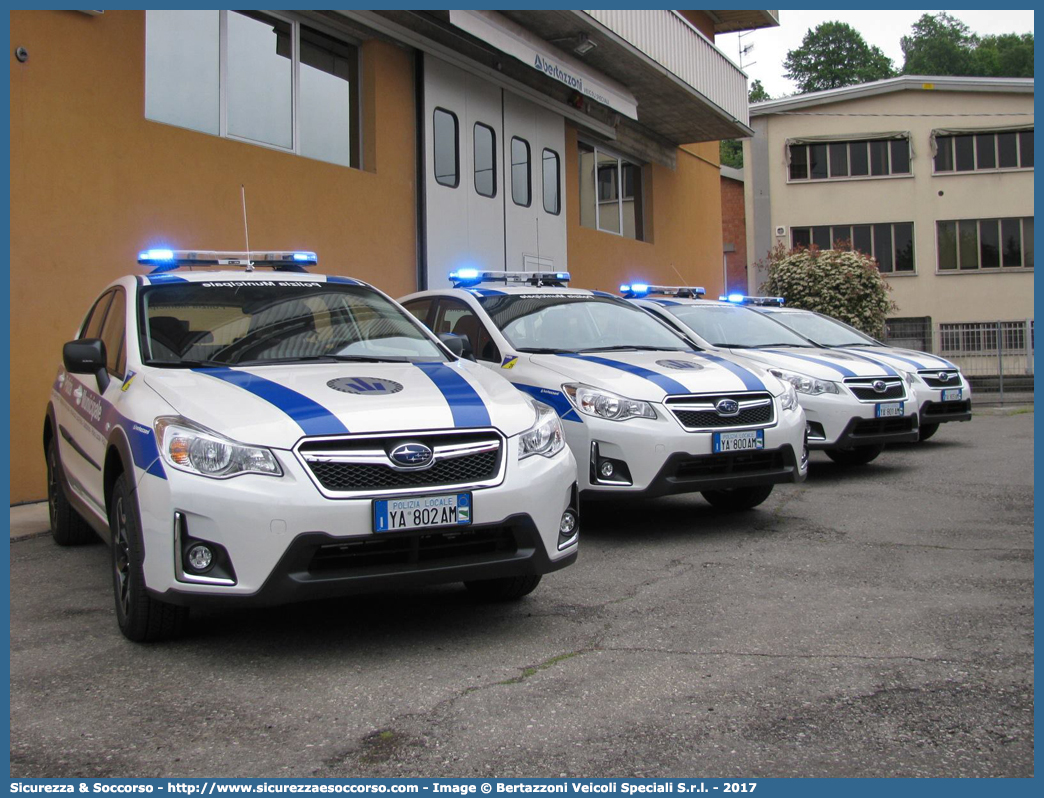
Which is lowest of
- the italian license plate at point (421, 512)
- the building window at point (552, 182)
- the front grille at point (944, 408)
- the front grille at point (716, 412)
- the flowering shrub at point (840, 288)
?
the italian license plate at point (421, 512)

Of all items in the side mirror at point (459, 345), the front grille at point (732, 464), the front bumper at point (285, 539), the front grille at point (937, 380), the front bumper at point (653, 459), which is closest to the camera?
the front bumper at point (285, 539)

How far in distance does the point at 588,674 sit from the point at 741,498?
4027 millimetres

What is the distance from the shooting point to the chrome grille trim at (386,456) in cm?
408

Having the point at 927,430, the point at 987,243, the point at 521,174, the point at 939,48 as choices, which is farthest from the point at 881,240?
the point at 939,48

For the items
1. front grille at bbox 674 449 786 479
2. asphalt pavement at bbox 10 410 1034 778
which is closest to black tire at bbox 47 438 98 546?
asphalt pavement at bbox 10 410 1034 778

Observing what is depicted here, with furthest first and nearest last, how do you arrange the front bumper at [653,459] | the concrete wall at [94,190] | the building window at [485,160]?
the building window at [485,160] < the concrete wall at [94,190] < the front bumper at [653,459]

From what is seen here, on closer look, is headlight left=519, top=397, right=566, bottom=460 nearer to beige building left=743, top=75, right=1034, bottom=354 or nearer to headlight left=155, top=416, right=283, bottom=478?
headlight left=155, top=416, right=283, bottom=478

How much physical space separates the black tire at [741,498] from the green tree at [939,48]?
5991 centimetres

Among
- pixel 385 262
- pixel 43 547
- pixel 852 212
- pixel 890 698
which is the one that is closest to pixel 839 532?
pixel 890 698

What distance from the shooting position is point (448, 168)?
516 inches

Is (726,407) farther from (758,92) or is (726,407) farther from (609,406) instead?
(758,92)

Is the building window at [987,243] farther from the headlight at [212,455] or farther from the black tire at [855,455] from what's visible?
the headlight at [212,455]

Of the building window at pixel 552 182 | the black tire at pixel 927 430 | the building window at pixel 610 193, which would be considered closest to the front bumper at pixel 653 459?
the black tire at pixel 927 430

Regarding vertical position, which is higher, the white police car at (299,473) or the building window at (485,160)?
the building window at (485,160)
